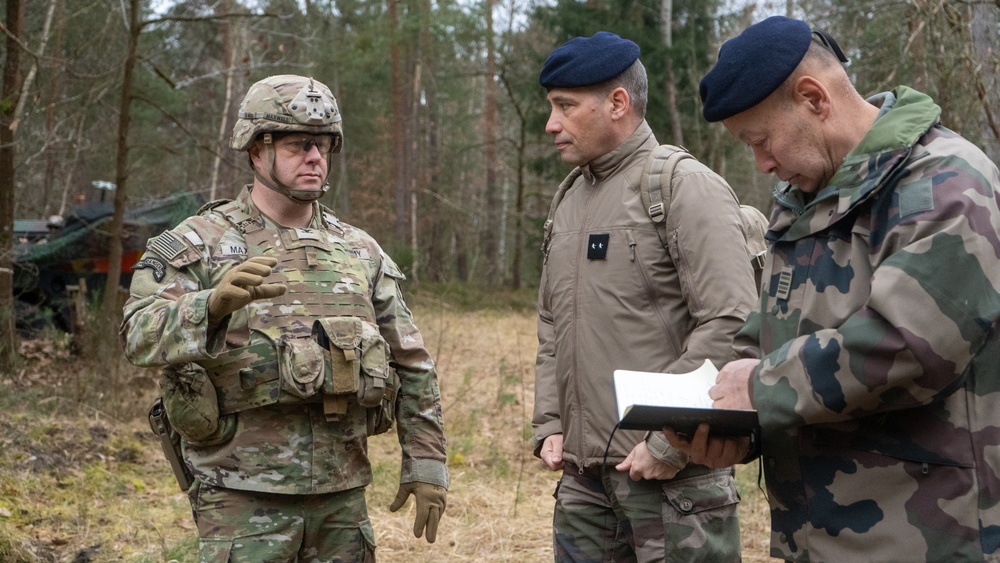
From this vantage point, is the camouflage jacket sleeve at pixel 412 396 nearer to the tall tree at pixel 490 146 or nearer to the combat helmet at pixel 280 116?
the combat helmet at pixel 280 116

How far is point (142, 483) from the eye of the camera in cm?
670

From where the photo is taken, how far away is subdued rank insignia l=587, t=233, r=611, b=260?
10.4 feet

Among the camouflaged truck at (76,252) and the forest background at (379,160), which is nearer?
the forest background at (379,160)

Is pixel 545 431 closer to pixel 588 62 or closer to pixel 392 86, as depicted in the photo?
pixel 588 62

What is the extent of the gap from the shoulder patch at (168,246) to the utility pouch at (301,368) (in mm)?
471

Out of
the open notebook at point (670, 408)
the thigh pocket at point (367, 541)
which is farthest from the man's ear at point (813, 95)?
the thigh pocket at point (367, 541)

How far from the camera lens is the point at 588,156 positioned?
10.9ft

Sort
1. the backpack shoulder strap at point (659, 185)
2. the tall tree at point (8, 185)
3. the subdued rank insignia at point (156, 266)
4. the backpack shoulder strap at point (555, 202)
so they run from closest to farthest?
the backpack shoulder strap at point (659, 185) < the subdued rank insignia at point (156, 266) < the backpack shoulder strap at point (555, 202) < the tall tree at point (8, 185)

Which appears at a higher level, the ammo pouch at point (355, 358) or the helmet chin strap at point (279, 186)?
the helmet chin strap at point (279, 186)

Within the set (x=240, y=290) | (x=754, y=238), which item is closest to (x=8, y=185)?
(x=240, y=290)

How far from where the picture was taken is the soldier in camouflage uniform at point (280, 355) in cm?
312

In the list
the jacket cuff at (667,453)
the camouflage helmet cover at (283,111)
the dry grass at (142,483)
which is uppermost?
the camouflage helmet cover at (283,111)

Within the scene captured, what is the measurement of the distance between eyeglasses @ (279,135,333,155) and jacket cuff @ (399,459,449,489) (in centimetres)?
123

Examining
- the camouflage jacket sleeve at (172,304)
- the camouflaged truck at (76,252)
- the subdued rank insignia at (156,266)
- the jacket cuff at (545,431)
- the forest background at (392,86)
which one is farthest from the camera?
the camouflaged truck at (76,252)
